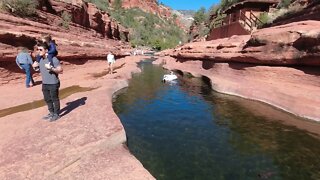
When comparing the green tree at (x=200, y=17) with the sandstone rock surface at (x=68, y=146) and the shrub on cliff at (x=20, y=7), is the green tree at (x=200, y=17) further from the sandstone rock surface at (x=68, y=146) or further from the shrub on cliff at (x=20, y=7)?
the sandstone rock surface at (x=68, y=146)

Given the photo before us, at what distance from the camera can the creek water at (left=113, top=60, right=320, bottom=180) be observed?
8898 millimetres

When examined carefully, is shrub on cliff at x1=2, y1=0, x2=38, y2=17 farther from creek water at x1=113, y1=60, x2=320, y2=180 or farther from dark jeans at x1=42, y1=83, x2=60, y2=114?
dark jeans at x1=42, y1=83, x2=60, y2=114

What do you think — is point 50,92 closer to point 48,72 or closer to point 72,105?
point 48,72

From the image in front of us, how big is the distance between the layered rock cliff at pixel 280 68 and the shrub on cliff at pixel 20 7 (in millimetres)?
16775

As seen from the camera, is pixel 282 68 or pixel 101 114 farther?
pixel 282 68

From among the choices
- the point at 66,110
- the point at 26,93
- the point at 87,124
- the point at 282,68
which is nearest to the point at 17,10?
the point at 26,93

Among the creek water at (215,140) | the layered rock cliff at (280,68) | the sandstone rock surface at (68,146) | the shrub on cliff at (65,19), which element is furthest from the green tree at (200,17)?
the sandstone rock surface at (68,146)

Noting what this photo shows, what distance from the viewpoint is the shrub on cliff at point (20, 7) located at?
75.4 feet

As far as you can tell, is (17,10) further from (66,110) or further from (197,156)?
(197,156)

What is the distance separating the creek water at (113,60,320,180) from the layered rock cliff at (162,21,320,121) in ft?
3.31

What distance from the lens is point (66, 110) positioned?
11414mm

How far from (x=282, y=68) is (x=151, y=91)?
9.18m

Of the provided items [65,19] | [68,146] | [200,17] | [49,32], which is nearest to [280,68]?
[68,146]

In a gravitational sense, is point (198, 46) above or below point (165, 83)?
above
